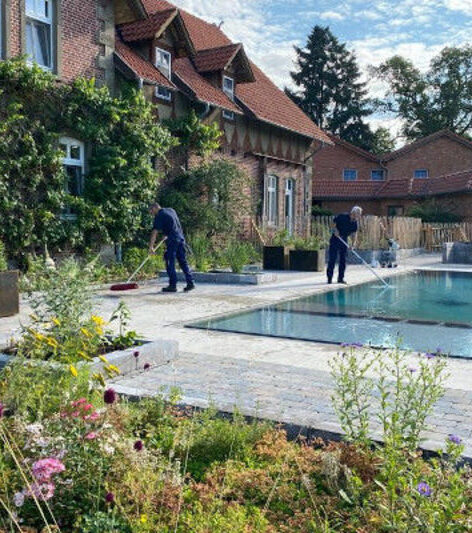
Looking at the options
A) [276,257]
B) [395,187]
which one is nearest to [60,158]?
[276,257]

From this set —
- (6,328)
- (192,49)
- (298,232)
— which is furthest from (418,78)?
(6,328)

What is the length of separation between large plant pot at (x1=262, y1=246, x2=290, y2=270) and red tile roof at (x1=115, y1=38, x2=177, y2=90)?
516 cm

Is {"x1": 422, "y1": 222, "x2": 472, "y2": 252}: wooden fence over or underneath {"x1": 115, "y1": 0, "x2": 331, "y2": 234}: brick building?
underneath

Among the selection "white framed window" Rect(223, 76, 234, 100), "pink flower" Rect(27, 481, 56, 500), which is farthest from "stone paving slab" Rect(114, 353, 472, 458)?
"white framed window" Rect(223, 76, 234, 100)

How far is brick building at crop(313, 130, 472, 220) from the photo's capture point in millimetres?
36750

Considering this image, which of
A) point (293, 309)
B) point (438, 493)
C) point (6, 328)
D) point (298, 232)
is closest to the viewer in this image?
point (438, 493)

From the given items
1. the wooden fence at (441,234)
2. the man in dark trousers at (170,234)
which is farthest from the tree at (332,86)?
the man in dark trousers at (170,234)

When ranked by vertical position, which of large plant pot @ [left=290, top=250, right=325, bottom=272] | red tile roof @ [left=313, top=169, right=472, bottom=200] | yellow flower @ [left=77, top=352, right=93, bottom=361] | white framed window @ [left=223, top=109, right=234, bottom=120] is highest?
white framed window @ [left=223, top=109, right=234, bottom=120]

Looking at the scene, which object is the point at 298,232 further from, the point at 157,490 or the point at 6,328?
the point at 157,490

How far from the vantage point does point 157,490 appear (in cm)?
288

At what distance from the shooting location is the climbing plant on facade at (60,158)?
41.9 ft

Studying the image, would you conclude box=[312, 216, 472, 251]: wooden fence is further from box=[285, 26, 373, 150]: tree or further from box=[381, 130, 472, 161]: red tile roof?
box=[285, 26, 373, 150]: tree

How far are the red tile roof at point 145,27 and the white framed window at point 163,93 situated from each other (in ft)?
4.64

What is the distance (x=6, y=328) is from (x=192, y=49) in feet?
44.8
